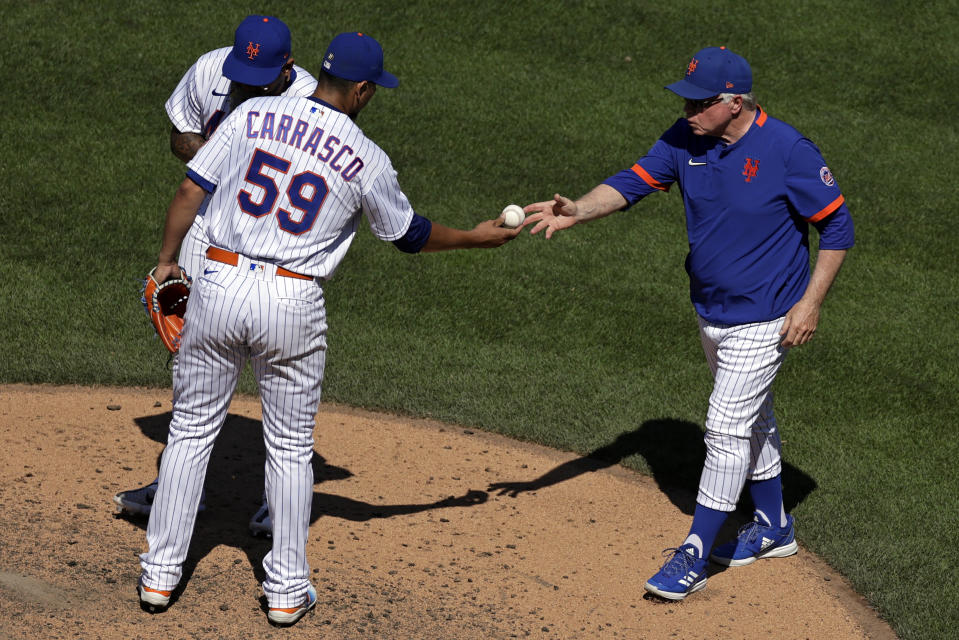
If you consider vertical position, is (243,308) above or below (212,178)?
below

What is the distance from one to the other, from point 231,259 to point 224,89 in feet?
4.39

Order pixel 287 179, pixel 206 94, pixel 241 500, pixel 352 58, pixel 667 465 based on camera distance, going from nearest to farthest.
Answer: pixel 287 179, pixel 352 58, pixel 206 94, pixel 241 500, pixel 667 465

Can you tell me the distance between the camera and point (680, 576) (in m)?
5.10

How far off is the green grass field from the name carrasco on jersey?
303 centimetres

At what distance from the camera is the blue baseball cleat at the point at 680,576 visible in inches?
199

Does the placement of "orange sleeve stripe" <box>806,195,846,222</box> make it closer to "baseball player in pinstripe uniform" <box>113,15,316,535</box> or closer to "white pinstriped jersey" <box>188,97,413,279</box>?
"white pinstriped jersey" <box>188,97,413,279</box>

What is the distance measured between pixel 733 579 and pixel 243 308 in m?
2.71

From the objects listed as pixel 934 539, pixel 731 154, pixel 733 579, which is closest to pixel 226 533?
pixel 733 579

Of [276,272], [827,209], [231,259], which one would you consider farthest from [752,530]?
[231,259]

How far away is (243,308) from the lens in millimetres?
4148

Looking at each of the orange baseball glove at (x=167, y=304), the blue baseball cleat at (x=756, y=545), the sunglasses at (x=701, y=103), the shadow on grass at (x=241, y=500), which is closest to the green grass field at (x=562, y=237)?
the blue baseball cleat at (x=756, y=545)

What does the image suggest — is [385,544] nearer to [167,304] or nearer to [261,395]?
[261,395]

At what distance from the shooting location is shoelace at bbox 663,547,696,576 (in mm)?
5117

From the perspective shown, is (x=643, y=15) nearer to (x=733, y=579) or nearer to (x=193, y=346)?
(x=733, y=579)
